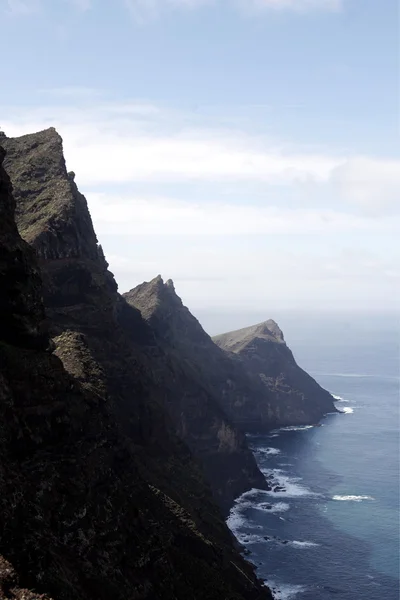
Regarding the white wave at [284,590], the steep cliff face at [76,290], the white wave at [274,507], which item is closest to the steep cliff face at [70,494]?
the steep cliff face at [76,290]

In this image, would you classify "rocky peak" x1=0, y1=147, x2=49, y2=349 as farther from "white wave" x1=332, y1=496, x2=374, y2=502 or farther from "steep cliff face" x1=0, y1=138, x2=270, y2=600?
"white wave" x1=332, y1=496, x2=374, y2=502

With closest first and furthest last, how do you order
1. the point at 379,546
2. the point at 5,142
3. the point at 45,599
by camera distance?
the point at 45,599, the point at 379,546, the point at 5,142

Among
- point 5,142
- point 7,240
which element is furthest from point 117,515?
point 5,142

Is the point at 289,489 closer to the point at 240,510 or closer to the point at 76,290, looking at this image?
the point at 240,510

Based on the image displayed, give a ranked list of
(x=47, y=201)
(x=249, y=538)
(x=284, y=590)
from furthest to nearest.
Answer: (x=249, y=538), (x=47, y=201), (x=284, y=590)

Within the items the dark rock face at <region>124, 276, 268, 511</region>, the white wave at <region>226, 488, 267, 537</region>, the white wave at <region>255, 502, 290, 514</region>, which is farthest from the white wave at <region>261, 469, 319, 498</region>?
the white wave at <region>255, 502, 290, 514</region>

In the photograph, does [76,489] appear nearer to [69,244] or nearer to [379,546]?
[69,244]

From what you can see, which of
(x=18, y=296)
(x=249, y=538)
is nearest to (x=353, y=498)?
(x=249, y=538)
